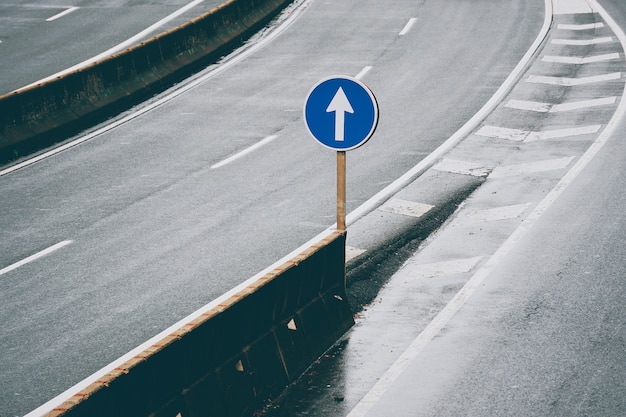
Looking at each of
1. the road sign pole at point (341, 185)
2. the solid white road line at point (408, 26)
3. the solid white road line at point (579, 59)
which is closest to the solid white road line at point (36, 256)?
the road sign pole at point (341, 185)

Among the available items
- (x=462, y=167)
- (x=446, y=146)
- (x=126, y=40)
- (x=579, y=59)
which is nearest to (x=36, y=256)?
(x=462, y=167)

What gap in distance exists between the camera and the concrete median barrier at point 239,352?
22.8 feet

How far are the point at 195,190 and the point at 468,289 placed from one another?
18.5ft

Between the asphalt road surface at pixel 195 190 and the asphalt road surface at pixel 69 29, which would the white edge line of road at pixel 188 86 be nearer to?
the asphalt road surface at pixel 195 190

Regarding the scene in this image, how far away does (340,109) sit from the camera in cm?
984

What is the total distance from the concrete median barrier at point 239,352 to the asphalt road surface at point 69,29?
13474mm

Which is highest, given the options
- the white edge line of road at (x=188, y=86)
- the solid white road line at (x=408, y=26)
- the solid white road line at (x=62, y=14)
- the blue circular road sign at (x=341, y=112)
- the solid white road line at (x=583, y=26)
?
the blue circular road sign at (x=341, y=112)

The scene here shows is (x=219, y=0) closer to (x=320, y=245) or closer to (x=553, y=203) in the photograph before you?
(x=553, y=203)

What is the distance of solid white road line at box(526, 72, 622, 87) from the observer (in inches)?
864

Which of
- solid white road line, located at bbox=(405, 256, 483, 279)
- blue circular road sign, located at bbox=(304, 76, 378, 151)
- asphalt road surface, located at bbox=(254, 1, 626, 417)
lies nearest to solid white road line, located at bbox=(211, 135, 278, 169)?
asphalt road surface, located at bbox=(254, 1, 626, 417)

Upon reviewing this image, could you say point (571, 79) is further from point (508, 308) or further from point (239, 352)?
point (239, 352)

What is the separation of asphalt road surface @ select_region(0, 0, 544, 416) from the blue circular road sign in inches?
97.4

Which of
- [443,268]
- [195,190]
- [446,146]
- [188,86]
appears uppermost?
[443,268]

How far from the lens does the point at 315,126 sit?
32.7 ft
